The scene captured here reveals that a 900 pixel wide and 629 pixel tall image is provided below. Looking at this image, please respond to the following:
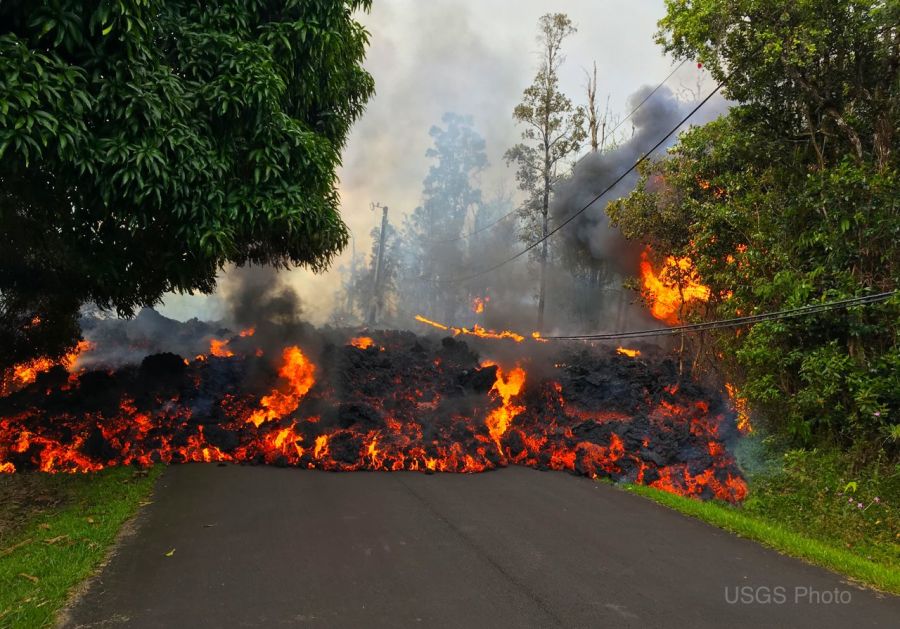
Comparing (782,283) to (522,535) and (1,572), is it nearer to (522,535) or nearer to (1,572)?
(522,535)

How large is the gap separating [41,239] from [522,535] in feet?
25.8

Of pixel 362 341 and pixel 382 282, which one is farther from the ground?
pixel 382 282

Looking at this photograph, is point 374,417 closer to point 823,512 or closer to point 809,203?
point 823,512

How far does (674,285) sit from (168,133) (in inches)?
554

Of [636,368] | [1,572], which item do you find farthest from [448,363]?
[1,572]

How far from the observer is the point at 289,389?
14.4 m

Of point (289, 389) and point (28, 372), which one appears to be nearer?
point (28, 372)

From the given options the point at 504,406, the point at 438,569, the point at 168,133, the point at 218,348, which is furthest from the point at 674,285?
the point at 218,348

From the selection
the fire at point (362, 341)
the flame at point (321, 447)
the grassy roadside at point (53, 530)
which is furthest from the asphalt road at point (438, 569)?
the fire at point (362, 341)

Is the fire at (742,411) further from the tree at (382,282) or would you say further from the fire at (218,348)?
the tree at (382,282)

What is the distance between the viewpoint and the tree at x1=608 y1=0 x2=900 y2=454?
880 cm

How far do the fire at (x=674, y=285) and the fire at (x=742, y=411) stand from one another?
289 centimetres

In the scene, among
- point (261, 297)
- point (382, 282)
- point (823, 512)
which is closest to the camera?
point (823, 512)

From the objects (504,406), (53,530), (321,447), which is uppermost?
(504,406)
